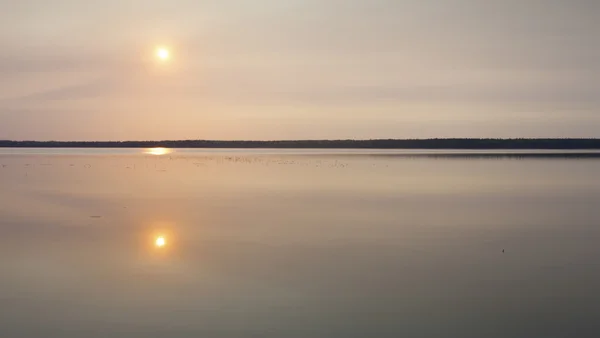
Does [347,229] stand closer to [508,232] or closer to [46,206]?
[508,232]

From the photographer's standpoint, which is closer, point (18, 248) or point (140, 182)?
point (18, 248)

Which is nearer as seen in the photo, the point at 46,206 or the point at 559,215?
the point at 559,215

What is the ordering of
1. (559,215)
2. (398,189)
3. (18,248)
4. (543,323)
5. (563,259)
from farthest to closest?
(398,189) < (559,215) < (18,248) < (563,259) < (543,323)

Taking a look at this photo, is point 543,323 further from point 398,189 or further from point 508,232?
point 398,189

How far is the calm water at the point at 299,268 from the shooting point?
8.73 meters

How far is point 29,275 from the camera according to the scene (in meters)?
11.1

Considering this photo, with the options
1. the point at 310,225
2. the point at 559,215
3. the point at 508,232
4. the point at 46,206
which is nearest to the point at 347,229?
the point at 310,225

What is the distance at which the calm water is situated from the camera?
28.7 feet

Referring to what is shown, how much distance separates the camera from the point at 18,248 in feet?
44.3

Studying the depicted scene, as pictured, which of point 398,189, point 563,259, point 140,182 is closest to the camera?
point 563,259

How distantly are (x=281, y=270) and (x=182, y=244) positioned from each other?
333 cm

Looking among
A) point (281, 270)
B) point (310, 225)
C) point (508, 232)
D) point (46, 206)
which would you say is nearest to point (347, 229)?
point (310, 225)

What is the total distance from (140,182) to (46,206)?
1150 cm

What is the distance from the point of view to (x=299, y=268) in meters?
11.8
